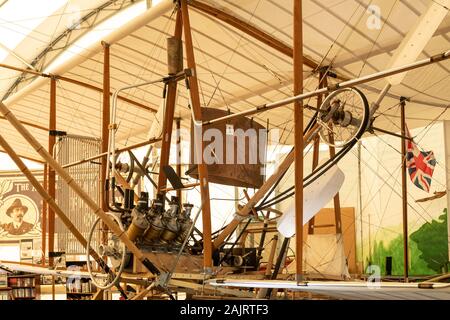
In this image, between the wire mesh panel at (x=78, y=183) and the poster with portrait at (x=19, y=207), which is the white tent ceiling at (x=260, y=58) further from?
the poster with portrait at (x=19, y=207)

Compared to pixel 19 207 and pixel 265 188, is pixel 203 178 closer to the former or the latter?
pixel 265 188

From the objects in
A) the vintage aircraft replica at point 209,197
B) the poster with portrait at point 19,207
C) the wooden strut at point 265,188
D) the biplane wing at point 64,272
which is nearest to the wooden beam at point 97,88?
the biplane wing at point 64,272

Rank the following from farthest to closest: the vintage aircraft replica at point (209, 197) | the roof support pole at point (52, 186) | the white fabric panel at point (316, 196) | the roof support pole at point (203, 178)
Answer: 1. the roof support pole at point (52, 186)
2. the roof support pole at point (203, 178)
3. the white fabric panel at point (316, 196)
4. the vintage aircraft replica at point (209, 197)

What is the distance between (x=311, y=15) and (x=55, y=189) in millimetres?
3129

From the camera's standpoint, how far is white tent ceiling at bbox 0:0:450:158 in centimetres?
479

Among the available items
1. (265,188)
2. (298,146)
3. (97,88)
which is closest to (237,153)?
(265,188)

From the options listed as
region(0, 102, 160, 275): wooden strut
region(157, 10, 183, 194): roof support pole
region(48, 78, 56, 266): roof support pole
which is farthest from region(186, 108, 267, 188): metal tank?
region(48, 78, 56, 266): roof support pole

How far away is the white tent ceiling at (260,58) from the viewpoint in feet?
15.7

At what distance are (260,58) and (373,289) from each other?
3523mm

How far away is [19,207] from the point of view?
1213cm

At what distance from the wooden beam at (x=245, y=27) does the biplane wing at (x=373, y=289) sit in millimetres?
2174

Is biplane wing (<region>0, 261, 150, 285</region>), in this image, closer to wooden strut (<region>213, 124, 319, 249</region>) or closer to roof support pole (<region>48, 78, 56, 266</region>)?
roof support pole (<region>48, 78, 56, 266</region>)

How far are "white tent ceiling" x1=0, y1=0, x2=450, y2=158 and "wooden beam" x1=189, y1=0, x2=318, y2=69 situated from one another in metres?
0.22
